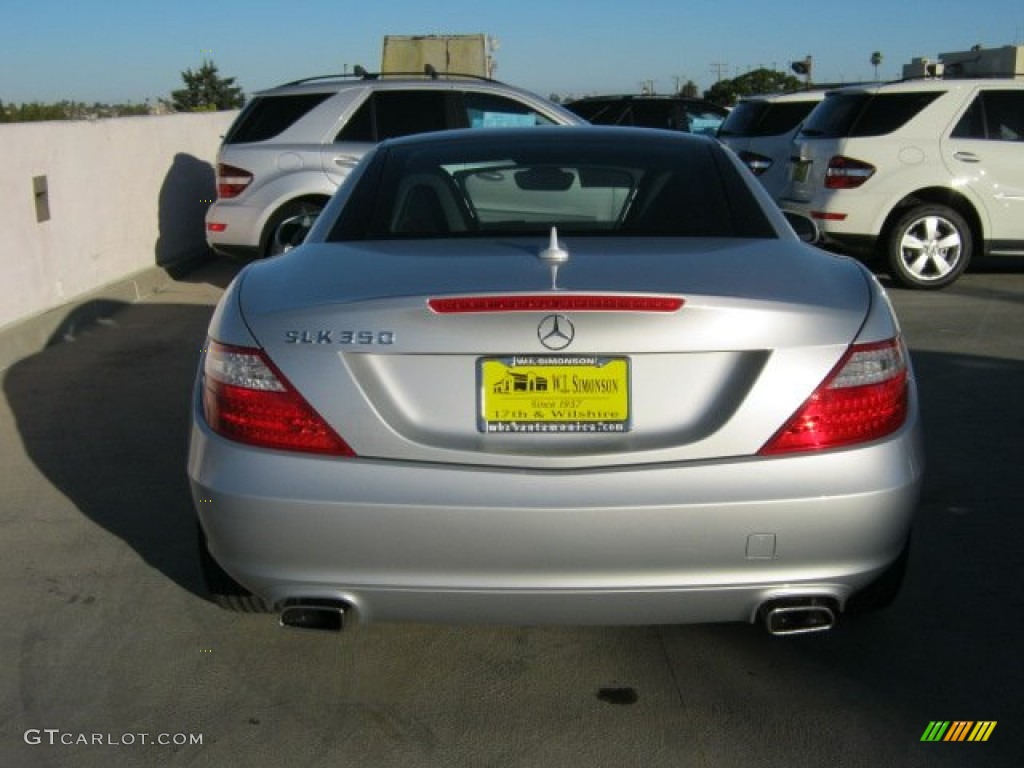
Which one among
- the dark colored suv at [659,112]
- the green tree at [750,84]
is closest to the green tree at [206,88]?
the green tree at [750,84]

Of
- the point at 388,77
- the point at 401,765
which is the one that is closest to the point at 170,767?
the point at 401,765

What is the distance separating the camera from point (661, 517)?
111 inches

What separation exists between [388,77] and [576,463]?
353 inches

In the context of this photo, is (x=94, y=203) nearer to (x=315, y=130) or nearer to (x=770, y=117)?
(x=315, y=130)

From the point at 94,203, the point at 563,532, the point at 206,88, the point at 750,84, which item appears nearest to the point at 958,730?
the point at 563,532

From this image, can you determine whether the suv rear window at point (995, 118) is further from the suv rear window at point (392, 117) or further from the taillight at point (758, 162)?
the suv rear window at point (392, 117)

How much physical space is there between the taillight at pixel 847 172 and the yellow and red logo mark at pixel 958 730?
301 inches

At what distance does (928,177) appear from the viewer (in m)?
10.1

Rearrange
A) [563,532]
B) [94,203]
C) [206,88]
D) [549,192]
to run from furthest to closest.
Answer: [206,88]
[94,203]
[549,192]
[563,532]

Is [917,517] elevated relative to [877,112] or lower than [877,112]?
lower

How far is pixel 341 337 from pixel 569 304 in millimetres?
552

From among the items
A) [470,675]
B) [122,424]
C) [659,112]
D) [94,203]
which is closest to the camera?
[470,675]

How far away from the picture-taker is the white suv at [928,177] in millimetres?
10109

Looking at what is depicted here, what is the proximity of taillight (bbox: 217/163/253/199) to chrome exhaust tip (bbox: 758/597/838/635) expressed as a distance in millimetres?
8051
